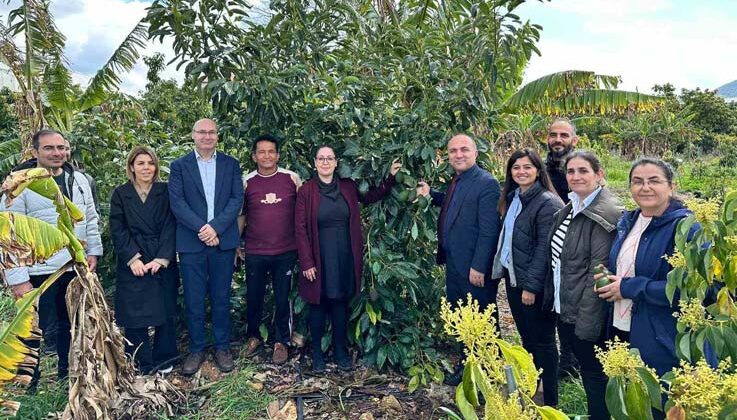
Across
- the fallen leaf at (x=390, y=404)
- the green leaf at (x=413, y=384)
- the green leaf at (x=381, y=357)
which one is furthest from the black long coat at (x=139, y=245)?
the green leaf at (x=413, y=384)

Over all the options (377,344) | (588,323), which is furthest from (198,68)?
(588,323)

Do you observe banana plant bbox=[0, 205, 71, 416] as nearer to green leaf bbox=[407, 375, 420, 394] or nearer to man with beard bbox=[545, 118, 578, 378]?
green leaf bbox=[407, 375, 420, 394]

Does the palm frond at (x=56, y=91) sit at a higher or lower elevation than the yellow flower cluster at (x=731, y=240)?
higher

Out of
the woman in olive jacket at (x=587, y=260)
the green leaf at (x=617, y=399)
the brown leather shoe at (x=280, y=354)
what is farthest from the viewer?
the brown leather shoe at (x=280, y=354)

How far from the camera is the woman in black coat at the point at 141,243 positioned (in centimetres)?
368

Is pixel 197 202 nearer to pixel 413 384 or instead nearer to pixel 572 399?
pixel 413 384

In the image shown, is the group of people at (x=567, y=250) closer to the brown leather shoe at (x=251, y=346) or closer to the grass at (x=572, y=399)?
the grass at (x=572, y=399)

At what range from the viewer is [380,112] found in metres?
4.00

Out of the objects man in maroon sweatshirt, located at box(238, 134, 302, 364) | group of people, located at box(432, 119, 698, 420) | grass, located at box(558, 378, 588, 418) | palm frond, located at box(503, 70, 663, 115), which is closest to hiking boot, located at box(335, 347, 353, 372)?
man in maroon sweatshirt, located at box(238, 134, 302, 364)

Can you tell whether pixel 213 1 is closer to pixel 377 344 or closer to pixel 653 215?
pixel 377 344

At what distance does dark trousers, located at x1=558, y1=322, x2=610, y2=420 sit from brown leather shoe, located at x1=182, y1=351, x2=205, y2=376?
262 centimetres

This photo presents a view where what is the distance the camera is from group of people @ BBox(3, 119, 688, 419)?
3.25 m

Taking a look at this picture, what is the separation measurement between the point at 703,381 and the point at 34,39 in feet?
26.4

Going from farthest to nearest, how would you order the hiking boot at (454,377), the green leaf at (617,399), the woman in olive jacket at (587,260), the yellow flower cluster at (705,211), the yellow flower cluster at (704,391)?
the hiking boot at (454,377), the woman in olive jacket at (587,260), the yellow flower cluster at (705,211), the green leaf at (617,399), the yellow flower cluster at (704,391)
